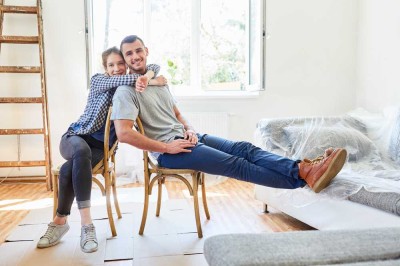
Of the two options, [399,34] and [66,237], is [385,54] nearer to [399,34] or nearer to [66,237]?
[399,34]

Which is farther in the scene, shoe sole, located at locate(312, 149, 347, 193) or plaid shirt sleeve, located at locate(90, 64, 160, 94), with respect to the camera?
plaid shirt sleeve, located at locate(90, 64, 160, 94)

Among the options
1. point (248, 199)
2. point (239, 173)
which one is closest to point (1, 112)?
point (248, 199)

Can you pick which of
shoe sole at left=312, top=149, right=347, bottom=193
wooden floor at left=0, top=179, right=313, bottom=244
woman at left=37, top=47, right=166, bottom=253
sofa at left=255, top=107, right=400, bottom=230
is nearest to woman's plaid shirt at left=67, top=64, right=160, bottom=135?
woman at left=37, top=47, right=166, bottom=253

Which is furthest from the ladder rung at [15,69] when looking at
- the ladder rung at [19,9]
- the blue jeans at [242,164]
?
the blue jeans at [242,164]

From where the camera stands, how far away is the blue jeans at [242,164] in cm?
182

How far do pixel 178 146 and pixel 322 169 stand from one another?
726 millimetres

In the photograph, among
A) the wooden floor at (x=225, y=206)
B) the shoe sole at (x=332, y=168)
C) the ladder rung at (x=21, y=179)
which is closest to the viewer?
the shoe sole at (x=332, y=168)

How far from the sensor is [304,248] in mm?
868

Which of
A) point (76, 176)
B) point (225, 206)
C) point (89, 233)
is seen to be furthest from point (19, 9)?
point (225, 206)

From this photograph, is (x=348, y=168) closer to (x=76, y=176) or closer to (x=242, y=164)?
(x=242, y=164)

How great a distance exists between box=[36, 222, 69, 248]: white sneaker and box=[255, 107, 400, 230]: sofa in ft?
4.20

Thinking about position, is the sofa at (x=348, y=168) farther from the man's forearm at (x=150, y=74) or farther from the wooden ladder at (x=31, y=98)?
the wooden ladder at (x=31, y=98)

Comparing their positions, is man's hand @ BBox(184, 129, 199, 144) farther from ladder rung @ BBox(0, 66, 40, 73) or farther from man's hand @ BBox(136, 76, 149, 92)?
ladder rung @ BBox(0, 66, 40, 73)

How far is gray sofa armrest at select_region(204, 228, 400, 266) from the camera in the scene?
822 millimetres
